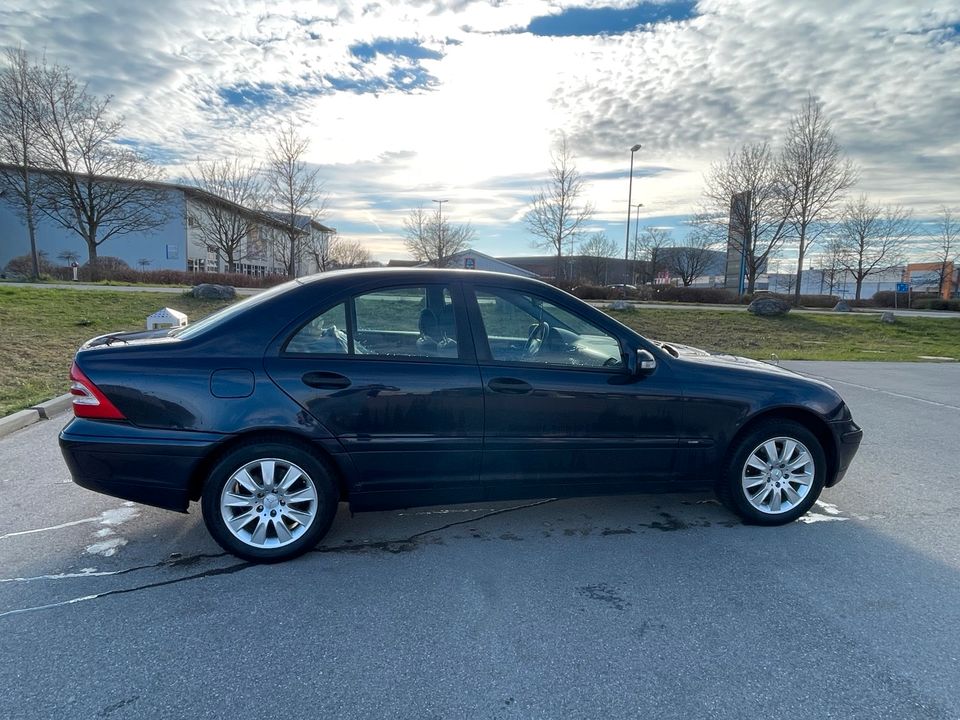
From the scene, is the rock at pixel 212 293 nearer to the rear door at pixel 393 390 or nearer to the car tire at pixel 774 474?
the rear door at pixel 393 390

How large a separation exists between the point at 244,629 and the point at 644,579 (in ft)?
6.81

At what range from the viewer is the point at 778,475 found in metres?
4.06

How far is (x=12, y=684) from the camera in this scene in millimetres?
2377

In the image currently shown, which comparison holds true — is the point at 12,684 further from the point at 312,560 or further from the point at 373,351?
the point at 373,351

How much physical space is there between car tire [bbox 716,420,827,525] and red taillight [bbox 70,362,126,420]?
3738mm

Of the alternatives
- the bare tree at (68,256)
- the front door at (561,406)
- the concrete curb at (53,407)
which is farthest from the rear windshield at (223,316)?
the bare tree at (68,256)

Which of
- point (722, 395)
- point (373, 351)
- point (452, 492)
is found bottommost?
point (452, 492)

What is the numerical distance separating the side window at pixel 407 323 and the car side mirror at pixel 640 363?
1.09 meters

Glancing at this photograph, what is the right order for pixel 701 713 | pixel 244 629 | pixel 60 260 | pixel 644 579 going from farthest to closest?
pixel 60 260, pixel 644 579, pixel 244 629, pixel 701 713

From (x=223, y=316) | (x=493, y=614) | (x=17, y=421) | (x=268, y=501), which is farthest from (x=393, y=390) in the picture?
(x=17, y=421)

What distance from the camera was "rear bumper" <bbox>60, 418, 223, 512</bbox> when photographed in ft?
10.8

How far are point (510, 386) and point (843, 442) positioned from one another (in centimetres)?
241

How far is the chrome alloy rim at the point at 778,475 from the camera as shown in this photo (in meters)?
4.02

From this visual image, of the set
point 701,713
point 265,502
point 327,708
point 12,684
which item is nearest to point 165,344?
point 265,502
